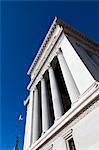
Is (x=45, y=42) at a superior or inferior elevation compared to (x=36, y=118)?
superior

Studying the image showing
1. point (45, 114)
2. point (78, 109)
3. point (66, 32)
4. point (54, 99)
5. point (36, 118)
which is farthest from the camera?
point (66, 32)

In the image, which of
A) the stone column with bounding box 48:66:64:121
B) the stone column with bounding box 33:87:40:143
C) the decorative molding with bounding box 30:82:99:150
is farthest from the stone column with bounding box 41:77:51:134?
the decorative molding with bounding box 30:82:99:150

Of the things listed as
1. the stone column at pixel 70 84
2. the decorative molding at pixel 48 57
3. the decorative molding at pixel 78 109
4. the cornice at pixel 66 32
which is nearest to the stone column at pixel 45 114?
the decorative molding at pixel 78 109

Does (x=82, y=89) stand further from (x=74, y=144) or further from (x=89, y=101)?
(x=74, y=144)

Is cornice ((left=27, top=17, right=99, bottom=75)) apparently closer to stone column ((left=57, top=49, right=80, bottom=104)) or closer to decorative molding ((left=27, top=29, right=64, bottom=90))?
decorative molding ((left=27, top=29, right=64, bottom=90))

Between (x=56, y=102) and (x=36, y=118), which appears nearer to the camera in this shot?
(x=56, y=102)

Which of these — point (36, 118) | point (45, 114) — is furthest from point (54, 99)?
point (36, 118)

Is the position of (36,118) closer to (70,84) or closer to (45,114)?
(45,114)

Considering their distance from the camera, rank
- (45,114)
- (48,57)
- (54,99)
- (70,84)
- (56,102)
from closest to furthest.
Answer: (70,84), (56,102), (54,99), (45,114), (48,57)

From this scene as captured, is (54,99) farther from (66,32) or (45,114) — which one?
(66,32)

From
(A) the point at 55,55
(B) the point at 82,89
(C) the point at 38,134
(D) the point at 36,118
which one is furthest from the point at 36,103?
(B) the point at 82,89

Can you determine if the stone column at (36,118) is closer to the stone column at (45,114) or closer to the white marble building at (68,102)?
the white marble building at (68,102)

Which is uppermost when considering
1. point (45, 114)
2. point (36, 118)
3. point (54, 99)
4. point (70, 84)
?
point (36, 118)

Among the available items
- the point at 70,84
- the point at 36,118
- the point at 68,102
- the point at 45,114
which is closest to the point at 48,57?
the point at 68,102
